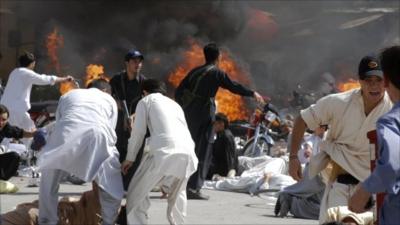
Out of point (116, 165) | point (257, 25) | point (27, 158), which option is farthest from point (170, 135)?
point (257, 25)

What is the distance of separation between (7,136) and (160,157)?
88.2 inches

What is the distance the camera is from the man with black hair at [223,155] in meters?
13.8

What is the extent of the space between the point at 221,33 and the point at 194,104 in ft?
56.4

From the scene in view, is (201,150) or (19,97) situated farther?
(19,97)

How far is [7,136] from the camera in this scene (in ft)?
33.4

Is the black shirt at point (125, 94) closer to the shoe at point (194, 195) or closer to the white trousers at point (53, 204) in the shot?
the shoe at point (194, 195)

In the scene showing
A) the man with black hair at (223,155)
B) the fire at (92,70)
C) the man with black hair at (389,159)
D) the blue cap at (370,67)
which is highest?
the fire at (92,70)

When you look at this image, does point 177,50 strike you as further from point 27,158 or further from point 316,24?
point 27,158

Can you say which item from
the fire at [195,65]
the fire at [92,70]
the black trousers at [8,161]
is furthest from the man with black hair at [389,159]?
the fire at [195,65]

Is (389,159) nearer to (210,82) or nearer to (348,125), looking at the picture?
(348,125)

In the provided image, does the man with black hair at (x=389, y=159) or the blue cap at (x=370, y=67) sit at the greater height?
the blue cap at (x=370, y=67)

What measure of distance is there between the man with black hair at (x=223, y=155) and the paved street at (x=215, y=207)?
1.09m

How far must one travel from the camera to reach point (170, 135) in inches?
346

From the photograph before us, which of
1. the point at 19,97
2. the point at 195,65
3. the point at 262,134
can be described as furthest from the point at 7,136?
the point at 195,65
